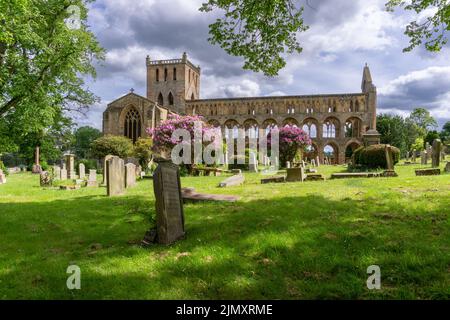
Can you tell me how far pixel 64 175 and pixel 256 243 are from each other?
63.8 ft

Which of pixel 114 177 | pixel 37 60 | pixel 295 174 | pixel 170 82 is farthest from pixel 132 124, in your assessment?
pixel 114 177

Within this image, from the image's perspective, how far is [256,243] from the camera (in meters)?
5.29

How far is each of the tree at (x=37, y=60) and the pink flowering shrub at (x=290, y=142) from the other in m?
17.5

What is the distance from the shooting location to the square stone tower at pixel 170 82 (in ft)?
194

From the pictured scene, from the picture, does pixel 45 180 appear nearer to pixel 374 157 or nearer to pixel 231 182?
pixel 231 182

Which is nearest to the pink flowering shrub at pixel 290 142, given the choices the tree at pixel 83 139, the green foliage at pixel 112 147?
the green foliage at pixel 112 147

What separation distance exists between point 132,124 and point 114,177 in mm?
38699

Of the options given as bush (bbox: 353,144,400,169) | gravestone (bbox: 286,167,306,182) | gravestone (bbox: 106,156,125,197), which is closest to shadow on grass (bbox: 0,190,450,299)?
gravestone (bbox: 106,156,125,197)

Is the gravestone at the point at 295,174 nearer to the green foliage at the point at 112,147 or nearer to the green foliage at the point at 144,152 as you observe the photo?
the green foliage at the point at 144,152

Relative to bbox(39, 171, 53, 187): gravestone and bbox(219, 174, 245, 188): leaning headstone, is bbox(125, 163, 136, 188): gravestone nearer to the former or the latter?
bbox(219, 174, 245, 188): leaning headstone

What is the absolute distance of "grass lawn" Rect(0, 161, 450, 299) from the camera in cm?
404

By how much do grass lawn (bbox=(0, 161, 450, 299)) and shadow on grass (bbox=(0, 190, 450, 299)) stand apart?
14 millimetres
